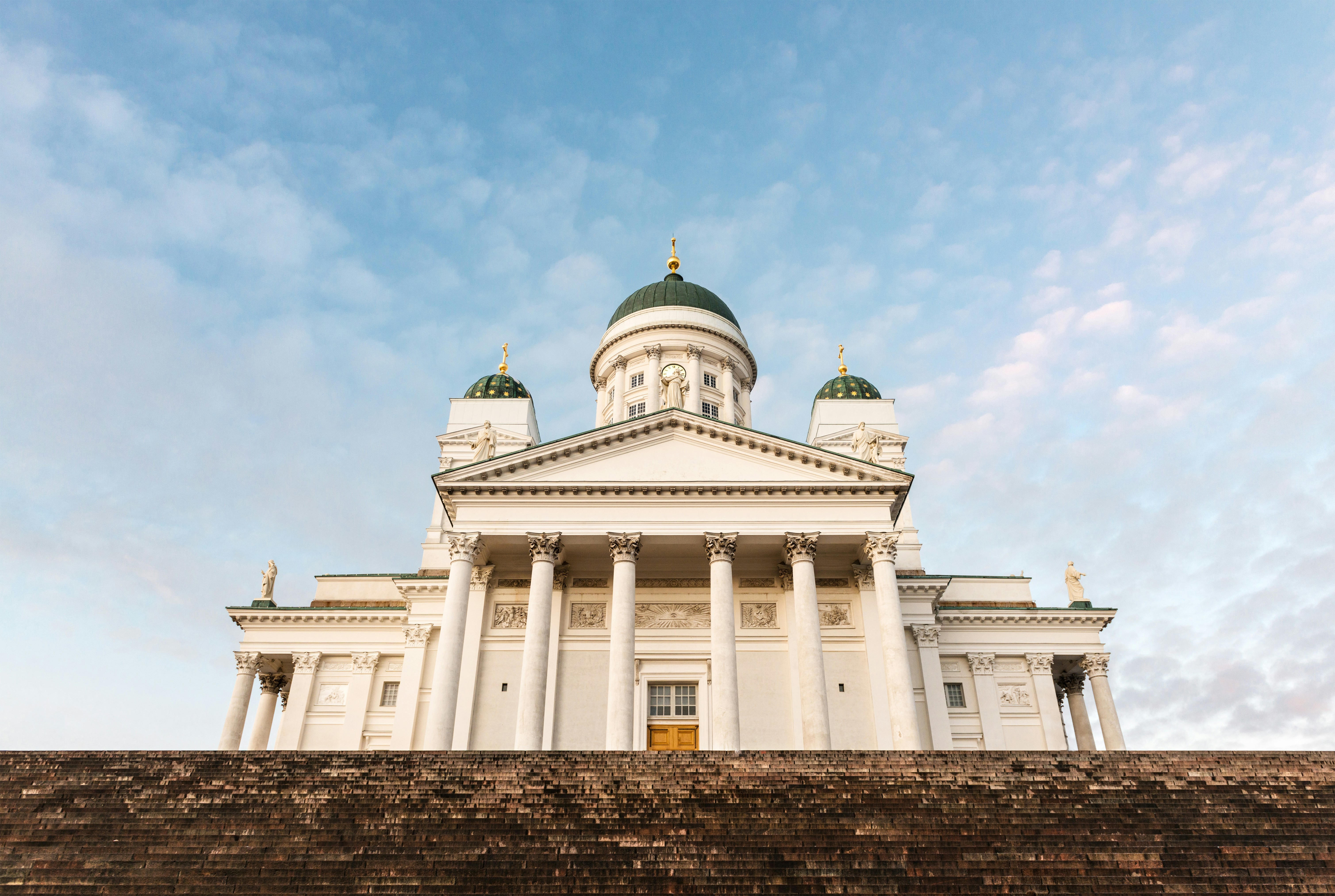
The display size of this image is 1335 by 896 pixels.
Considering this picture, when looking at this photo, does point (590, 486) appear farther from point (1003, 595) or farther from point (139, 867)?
point (1003, 595)

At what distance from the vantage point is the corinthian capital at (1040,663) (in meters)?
32.8

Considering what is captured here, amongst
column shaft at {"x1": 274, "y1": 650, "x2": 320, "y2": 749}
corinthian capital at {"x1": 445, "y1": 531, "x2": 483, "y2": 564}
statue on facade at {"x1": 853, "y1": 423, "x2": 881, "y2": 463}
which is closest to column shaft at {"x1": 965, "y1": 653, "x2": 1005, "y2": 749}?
statue on facade at {"x1": 853, "y1": 423, "x2": 881, "y2": 463}

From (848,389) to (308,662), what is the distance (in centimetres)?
2652

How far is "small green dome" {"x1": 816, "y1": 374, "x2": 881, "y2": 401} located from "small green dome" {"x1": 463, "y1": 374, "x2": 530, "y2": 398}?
14.7 m

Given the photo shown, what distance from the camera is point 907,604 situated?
32219mm

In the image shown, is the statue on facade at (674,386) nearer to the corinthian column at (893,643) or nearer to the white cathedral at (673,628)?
the white cathedral at (673,628)

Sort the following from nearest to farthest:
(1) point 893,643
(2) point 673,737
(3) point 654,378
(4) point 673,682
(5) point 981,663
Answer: (1) point 893,643
(2) point 673,737
(4) point 673,682
(5) point 981,663
(3) point 654,378

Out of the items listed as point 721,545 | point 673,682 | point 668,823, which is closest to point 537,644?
point 673,682

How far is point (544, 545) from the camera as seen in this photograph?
25109mm

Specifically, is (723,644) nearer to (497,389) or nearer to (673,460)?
(673,460)

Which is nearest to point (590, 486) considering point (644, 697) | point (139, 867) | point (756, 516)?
point (756, 516)

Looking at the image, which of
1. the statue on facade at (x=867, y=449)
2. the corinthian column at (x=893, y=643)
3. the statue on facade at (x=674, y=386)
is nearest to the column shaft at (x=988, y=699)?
the corinthian column at (x=893, y=643)

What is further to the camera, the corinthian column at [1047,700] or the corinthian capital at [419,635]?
the corinthian column at [1047,700]

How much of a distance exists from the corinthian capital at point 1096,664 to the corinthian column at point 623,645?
18151mm
